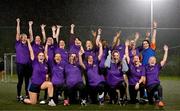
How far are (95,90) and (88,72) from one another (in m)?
0.45

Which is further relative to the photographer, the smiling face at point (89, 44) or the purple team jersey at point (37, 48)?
the purple team jersey at point (37, 48)

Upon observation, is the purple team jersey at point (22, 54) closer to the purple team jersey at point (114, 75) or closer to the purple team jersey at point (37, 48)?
the purple team jersey at point (37, 48)

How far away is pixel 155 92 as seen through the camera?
1267cm

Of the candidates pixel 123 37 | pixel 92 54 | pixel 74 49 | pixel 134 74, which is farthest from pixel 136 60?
pixel 123 37

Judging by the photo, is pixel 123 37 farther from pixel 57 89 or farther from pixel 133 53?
pixel 57 89

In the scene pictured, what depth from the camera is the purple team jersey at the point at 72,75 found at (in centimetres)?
1269

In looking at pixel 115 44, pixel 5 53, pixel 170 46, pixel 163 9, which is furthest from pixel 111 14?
pixel 115 44

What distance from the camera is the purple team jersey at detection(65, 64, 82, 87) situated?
12.7 meters

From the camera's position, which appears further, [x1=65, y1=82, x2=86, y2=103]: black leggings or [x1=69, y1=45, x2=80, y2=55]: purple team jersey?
[x1=69, y1=45, x2=80, y2=55]: purple team jersey

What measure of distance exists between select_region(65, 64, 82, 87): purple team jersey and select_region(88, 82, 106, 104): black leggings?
1.22 feet

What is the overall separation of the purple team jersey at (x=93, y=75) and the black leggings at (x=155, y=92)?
1136mm

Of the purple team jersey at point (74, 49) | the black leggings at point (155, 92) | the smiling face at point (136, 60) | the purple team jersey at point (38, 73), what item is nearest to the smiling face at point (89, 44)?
the purple team jersey at point (74, 49)

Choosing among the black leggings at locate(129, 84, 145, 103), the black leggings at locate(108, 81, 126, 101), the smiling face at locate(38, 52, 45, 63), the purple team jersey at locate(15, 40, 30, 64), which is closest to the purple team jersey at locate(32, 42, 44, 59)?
the purple team jersey at locate(15, 40, 30, 64)

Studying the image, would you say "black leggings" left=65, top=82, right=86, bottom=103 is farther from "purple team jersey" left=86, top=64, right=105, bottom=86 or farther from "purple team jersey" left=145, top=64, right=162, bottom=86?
"purple team jersey" left=145, top=64, right=162, bottom=86
